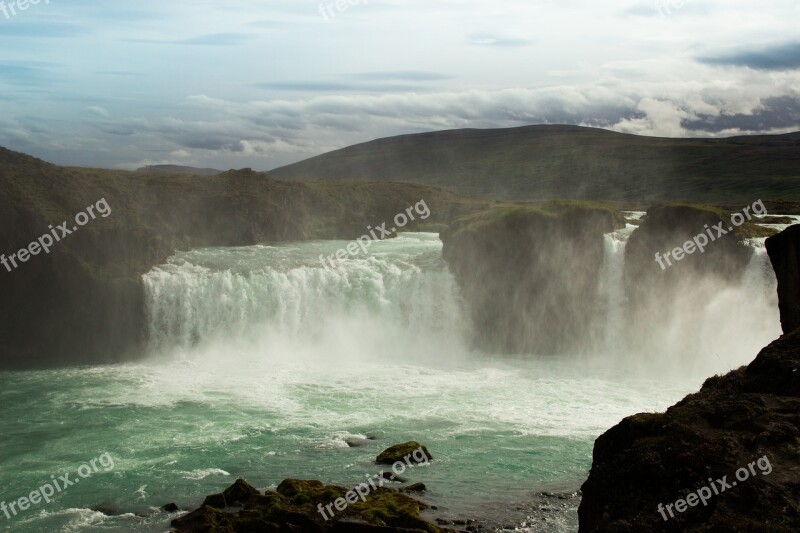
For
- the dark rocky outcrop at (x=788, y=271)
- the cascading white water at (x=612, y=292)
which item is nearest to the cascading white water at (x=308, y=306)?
the cascading white water at (x=612, y=292)

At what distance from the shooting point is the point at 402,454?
2855 cm

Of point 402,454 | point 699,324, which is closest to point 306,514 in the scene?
point 402,454

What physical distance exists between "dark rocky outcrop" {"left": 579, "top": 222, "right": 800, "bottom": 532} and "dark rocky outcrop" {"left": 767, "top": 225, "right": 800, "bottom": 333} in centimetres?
460

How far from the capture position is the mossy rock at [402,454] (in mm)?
28344

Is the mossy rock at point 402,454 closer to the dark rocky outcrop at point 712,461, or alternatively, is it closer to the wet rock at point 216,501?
the wet rock at point 216,501

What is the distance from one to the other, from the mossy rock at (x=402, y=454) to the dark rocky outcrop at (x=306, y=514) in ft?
11.9

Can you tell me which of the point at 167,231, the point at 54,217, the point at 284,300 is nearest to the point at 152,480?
the point at 284,300

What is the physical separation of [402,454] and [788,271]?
14.2 m

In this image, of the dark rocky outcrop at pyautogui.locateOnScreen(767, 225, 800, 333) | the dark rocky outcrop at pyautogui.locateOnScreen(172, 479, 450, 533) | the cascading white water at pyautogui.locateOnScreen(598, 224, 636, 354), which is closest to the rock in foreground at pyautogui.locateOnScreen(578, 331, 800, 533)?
the dark rocky outcrop at pyautogui.locateOnScreen(767, 225, 800, 333)

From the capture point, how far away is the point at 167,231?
67.2m

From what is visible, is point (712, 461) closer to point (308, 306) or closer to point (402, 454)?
point (402, 454)

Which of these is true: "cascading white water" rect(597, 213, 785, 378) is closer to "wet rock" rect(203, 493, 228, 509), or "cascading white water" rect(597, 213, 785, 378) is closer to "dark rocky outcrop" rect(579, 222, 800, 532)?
"wet rock" rect(203, 493, 228, 509)

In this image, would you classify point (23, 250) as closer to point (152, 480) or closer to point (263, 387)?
point (263, 387)

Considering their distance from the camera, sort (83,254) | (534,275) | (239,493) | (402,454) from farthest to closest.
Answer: (534,275) < (83,254) < (402,454) < (239,493)
